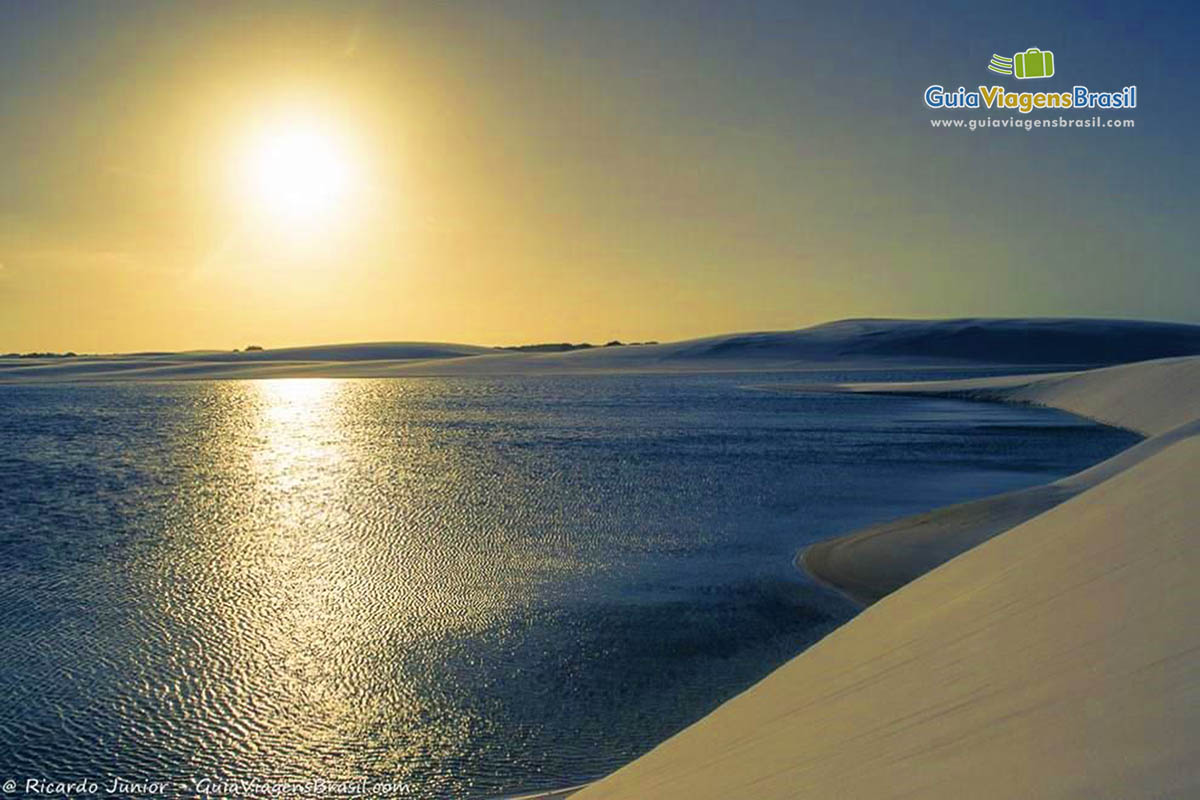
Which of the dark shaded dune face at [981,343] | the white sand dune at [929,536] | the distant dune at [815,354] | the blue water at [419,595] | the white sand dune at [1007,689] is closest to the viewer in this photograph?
the white sand dune at [1007,689]

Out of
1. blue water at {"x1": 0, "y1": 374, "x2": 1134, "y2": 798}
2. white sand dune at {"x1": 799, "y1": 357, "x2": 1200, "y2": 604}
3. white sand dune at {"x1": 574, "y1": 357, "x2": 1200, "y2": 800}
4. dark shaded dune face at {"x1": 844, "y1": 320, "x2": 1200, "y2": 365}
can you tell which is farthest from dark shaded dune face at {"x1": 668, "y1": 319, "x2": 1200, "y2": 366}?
white sand dune at {"x1": 574, "y1": 357, "x2": 1200, "y2": 800}

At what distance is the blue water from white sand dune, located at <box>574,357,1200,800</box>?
1776mm

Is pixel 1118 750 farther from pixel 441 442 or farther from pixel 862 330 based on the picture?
pixel 862 330

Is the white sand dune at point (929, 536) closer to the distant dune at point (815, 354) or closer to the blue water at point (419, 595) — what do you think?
the blue water at point (419, 595)

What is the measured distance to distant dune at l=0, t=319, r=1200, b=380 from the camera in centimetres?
10244

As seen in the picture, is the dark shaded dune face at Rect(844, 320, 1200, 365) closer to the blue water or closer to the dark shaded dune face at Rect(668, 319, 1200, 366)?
the dark shaded dune face at Rect(668, 319, 1200, 366)

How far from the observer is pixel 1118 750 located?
8.04 ft

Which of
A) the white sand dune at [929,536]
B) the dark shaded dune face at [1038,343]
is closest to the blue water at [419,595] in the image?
the white sand dune at [929,536]

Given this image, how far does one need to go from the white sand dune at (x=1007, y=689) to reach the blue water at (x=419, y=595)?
5.83ft

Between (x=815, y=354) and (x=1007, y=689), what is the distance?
10717 cm

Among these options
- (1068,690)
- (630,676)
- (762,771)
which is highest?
(1068,690)

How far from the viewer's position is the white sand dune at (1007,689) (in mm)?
2588

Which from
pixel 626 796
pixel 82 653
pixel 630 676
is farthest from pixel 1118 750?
pixel 82 653

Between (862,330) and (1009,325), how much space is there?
18.4 meters
